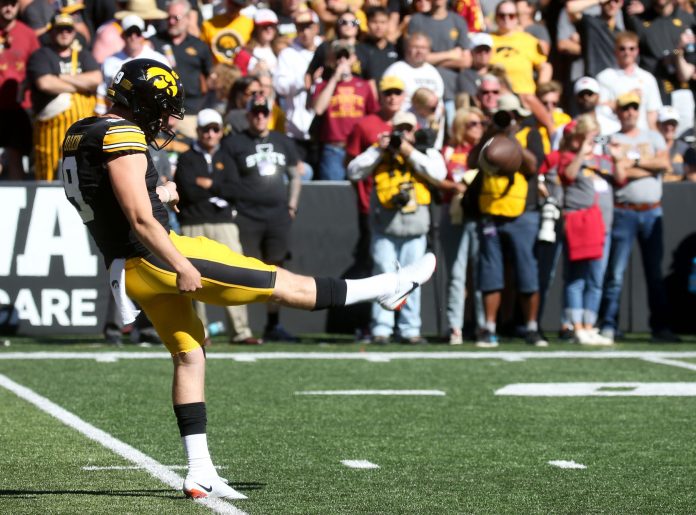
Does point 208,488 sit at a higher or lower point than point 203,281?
lower

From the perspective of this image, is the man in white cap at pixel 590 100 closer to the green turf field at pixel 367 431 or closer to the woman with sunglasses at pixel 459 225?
the woman with sunglasses at pixel 459 225

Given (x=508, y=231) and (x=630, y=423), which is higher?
(x=508, y=231)

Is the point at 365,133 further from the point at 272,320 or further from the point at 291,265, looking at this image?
the point at 272,320

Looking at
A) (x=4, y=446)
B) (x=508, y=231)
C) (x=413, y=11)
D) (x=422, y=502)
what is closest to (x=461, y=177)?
(x=508, y=231)

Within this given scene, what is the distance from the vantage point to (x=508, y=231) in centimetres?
1368

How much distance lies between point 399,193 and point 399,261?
2.34 feet

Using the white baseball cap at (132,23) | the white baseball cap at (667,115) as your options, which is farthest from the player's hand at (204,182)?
the white baseball cap at (667,115)

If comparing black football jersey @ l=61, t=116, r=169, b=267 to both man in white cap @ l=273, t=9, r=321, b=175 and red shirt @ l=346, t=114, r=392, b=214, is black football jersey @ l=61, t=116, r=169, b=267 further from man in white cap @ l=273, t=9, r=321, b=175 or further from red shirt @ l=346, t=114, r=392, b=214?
man in white cap @ l=273, t=9, r=321, b=175

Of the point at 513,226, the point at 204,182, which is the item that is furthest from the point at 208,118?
the point at 513,226

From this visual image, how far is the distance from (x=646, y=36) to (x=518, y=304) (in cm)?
431

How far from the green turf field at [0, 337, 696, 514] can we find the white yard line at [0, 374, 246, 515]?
0.16 feet

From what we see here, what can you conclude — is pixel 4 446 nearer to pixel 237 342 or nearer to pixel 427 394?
pixel 427 394

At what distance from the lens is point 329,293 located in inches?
254

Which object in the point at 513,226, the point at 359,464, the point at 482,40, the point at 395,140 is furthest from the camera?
the point at 482,40
